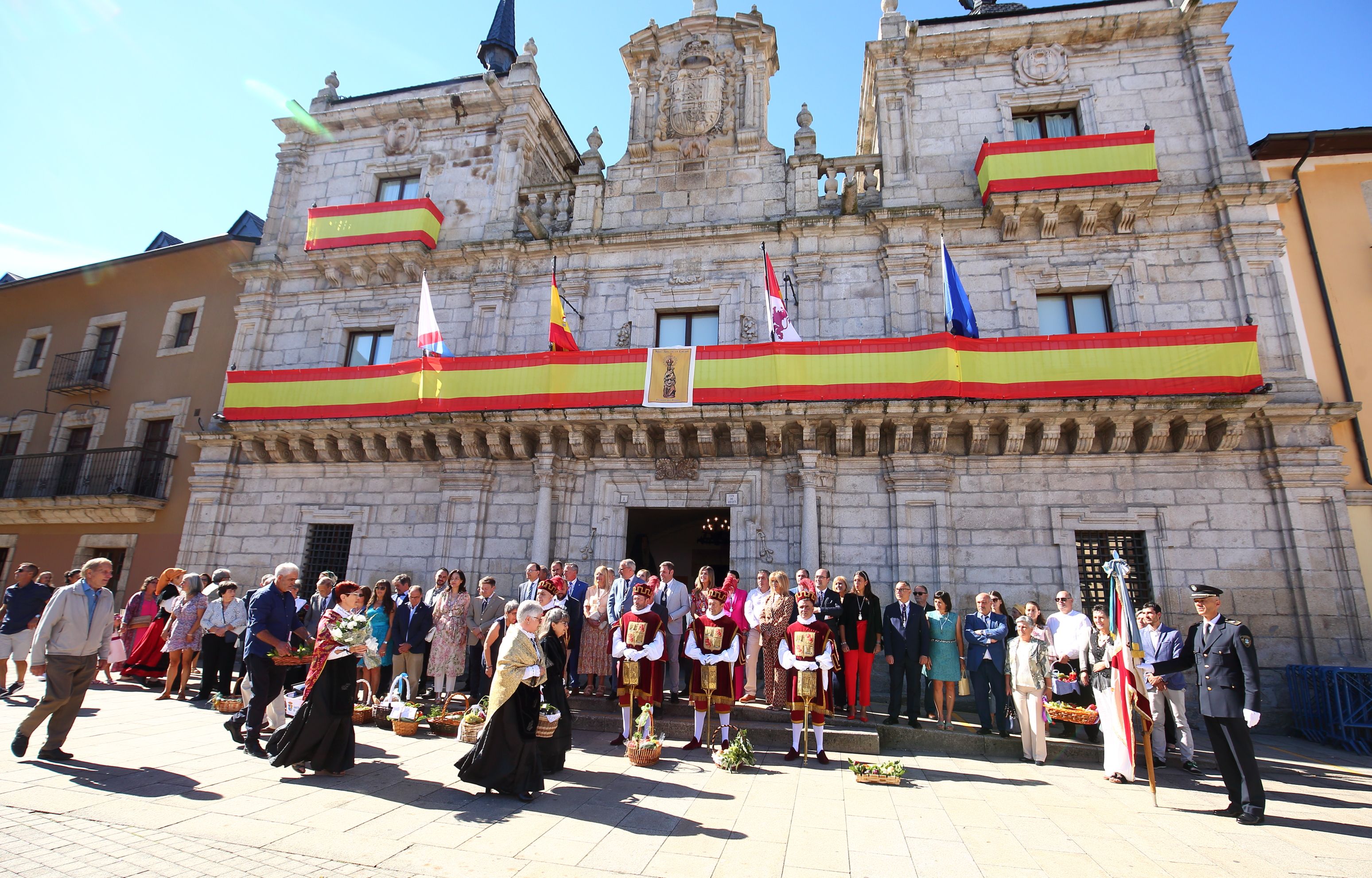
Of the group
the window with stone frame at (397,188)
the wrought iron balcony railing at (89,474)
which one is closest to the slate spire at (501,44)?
the window with stone frame at (397,188)

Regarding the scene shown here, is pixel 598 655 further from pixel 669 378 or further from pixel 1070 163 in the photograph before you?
pixel 1070 163

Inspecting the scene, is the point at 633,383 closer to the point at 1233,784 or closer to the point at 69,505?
the point at 1233,784

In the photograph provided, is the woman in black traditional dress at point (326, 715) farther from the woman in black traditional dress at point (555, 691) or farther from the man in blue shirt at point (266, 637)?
the woman in black traditional dress at point (555, 691)

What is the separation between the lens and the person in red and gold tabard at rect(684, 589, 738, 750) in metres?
7.70

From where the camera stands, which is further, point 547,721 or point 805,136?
point 805,136

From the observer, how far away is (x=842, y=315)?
13758 mm

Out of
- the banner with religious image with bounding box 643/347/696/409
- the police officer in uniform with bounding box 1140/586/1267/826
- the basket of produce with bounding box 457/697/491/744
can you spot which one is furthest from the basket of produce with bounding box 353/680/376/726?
the police officer in uniform with bounding box 1140/586/1267/826

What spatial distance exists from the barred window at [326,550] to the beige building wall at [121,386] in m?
4.12

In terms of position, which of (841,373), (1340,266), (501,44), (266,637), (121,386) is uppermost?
(501,44)

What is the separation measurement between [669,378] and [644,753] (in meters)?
7.24

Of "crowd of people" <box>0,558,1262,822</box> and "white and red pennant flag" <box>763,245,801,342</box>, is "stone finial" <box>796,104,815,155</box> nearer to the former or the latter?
"white and red pennant flag" <box>763,245,801,342</box>

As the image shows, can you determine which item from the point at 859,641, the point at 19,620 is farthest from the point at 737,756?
the point at 19,620

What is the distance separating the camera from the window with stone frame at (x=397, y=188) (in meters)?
17.7

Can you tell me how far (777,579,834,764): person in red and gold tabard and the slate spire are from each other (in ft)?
65.1
